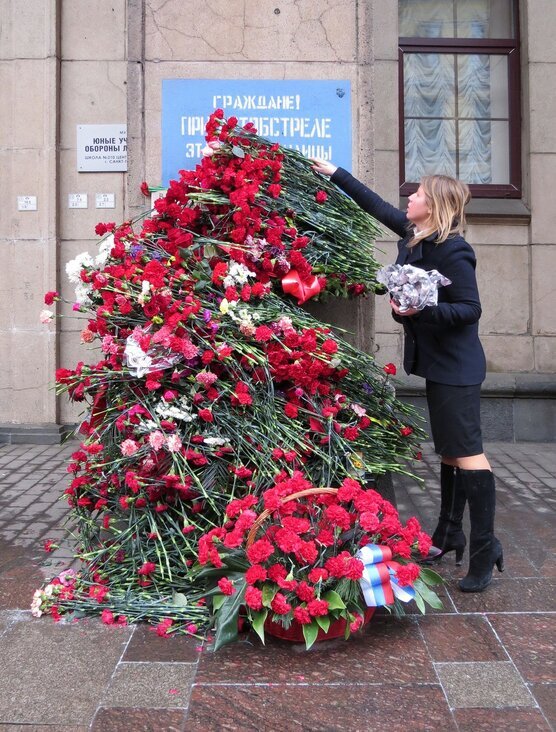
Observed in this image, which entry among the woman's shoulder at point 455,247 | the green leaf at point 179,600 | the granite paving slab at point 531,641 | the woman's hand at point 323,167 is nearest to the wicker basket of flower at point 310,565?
the green leaf at point 179,600

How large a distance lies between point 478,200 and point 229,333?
503 centimetres

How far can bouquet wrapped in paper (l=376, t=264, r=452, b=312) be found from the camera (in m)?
2.93

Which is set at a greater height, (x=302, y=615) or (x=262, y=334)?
(x=262, y=334)

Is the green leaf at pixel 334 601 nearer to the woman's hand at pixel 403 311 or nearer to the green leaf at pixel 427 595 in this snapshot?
the green leaf at pixel 427 595

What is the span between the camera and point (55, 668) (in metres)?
2.61

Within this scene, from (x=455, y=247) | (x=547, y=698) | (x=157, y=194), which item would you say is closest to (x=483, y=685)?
(x=547, y=698)

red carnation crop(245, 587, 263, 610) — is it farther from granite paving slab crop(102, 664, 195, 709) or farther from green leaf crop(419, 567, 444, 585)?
green leaf crop(419, 567, 444, 585)

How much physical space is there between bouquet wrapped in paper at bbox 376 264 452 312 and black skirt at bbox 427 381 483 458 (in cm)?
45

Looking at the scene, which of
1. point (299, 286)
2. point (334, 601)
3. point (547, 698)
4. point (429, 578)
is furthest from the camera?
point (299, 286)

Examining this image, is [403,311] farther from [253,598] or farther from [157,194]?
[157,194]

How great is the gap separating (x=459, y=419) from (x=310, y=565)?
985 mm

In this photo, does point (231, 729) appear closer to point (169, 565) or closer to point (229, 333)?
point (169, 565)

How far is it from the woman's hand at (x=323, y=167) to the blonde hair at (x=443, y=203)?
0.61 meters

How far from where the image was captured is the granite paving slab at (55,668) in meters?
2.34
